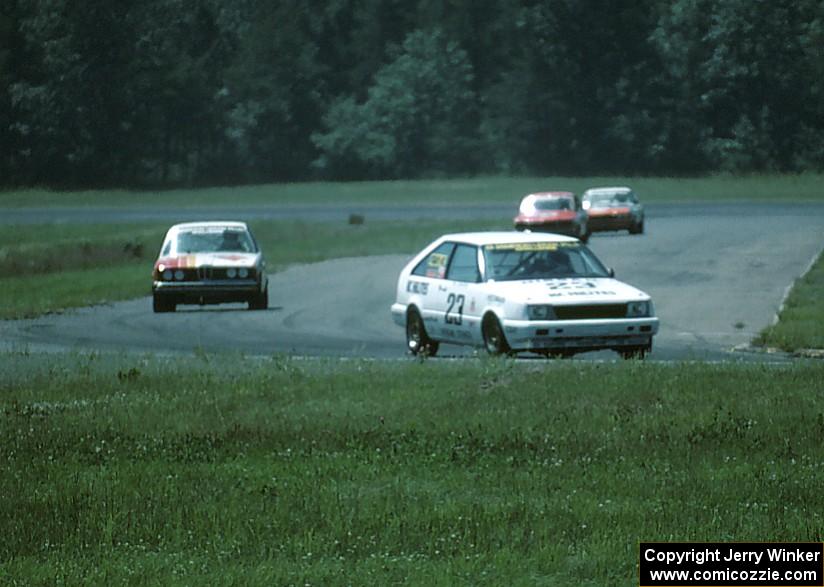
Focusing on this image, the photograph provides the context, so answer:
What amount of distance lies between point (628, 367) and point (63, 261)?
30.4 meters

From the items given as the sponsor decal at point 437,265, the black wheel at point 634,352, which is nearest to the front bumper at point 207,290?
the sponsor decal at point 437,265

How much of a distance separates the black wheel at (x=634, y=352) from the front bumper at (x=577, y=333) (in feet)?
0.93

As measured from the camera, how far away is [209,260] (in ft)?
96.9

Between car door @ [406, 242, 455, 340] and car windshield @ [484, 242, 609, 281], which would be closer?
car windshield @ [484, 242, 609, 281]

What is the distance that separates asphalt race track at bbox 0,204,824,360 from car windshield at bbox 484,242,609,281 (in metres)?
1.47

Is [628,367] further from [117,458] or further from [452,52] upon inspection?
[452,52]

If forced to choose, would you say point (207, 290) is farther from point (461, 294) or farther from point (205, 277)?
point (461, 294)

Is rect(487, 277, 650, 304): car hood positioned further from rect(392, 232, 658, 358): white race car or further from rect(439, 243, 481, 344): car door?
rect(439, 243, 481, 344): car door

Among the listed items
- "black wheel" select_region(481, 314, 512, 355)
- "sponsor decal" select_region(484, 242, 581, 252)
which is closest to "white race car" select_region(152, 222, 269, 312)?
"sponsor decal" select_region(484, 242, 581, 252)

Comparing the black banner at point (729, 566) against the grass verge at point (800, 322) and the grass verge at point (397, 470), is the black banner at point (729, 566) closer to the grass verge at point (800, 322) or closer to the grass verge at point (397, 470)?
the grass verge at point (397, 470)

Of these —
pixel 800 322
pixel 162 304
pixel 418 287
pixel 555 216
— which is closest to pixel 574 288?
pixel 418 287

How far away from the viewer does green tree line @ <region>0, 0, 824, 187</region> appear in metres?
102

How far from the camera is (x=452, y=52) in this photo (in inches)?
Result: 4304

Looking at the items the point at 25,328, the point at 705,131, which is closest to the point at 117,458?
the point at 25,328
